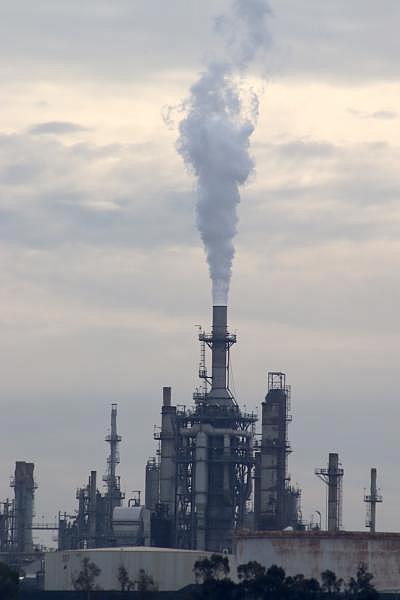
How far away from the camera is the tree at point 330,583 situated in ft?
272

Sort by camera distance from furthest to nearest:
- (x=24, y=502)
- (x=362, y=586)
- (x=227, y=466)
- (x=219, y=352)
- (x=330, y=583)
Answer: (x=24, y=502)
(x=227, y=466)
(x=219, y=352)
(x=330, y=583)
(x=362, y=586)

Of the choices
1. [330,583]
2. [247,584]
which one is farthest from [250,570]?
[247,584]

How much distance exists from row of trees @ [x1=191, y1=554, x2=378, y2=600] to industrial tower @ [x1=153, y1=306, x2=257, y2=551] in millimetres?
21089

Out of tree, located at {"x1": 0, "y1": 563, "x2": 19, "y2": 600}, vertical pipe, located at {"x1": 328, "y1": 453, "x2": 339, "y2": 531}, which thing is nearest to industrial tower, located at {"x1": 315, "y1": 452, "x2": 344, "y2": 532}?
vertical pipe, located at {"x1": 328, "y1": 453, "x2": 339, "y2": 531}

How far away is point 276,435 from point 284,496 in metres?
4.43

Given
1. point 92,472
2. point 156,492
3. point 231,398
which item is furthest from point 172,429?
point 92,472

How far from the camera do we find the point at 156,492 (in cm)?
12469

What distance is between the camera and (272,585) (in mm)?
79000

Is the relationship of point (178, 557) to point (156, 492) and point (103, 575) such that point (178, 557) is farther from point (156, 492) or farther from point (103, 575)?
point (156, 492)

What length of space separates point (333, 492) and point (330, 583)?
2939cm

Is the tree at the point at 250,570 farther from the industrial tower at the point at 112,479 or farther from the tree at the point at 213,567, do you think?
the industrial tower at the point at 112,479

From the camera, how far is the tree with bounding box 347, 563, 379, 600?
79625 mm

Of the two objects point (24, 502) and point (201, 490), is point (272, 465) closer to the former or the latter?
point (201, 490)

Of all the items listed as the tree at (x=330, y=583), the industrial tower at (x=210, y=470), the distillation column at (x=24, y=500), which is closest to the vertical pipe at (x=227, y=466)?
the industrial tower at (x=210, y=470)
